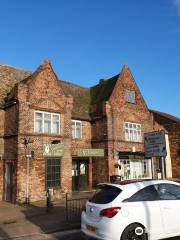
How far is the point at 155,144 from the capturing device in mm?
12625

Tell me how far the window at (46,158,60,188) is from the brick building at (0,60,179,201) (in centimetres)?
7

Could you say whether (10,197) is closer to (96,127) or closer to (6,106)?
(6,106)

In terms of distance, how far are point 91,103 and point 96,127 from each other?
3082 mm

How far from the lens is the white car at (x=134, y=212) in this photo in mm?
6875

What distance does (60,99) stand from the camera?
20.4m

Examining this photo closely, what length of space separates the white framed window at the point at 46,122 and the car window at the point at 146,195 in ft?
40.1

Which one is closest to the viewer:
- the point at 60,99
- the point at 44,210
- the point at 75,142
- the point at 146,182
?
the point at 146,182

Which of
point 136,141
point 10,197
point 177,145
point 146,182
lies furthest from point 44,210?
point 177,145

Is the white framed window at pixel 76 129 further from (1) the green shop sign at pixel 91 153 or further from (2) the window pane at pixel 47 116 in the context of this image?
(2) the window pane at pixel 47 116

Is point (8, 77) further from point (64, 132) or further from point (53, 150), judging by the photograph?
point (53, 150)

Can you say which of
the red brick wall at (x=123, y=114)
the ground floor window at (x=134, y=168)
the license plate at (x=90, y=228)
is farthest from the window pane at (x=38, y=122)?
the license plate at (x=90, y=228)

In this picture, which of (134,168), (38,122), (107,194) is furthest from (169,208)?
(134,168)

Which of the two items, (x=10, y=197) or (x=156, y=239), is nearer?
(x=156, y=239)

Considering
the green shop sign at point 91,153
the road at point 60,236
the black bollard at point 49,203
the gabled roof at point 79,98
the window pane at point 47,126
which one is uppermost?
the gabled roof at point 79,98
